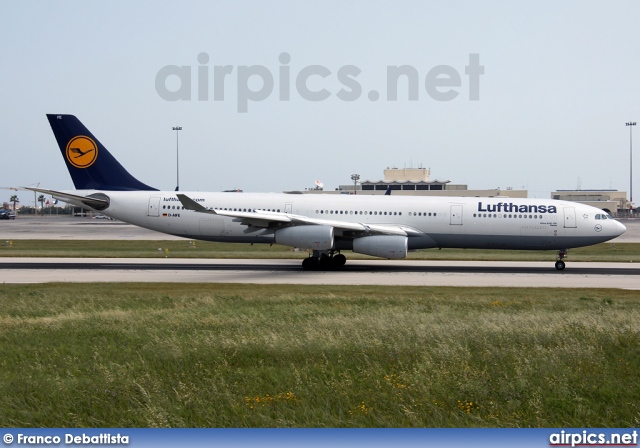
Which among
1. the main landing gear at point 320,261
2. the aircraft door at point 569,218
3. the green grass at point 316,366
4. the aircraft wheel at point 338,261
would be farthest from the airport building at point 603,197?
the green grass at point 316,366

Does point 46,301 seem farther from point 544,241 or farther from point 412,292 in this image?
point 544,241

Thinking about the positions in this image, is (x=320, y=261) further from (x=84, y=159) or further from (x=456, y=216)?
(x=84, y=159)

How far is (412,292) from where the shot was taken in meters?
24.2

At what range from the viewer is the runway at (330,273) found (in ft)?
91.0

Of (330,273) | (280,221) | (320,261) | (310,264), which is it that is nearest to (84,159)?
(280,221)

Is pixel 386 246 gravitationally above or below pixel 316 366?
above

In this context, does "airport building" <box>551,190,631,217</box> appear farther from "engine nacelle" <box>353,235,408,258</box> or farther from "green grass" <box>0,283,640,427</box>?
"green grass" <box>0,283,640,427</box>

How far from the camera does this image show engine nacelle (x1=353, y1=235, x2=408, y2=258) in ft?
101

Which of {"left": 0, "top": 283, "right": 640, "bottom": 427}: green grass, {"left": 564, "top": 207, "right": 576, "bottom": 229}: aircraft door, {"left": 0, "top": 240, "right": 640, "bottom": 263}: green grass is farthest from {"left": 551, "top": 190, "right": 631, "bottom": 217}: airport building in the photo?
{"left": 0, "top": 283, "right": 640, "bottom": 427}: green grass

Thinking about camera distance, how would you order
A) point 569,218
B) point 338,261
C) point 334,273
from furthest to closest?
point 338,261 < point 569,218 < point 334,273

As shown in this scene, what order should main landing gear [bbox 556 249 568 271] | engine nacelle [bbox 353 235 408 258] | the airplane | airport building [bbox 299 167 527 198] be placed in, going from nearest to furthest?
engine nacelle [bbox 353 235 408 258]
main landing gear [bbox 556 249 568 271]
the airplane
airport building [bbox 299 167 527 198]

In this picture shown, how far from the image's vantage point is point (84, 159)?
3619 cm

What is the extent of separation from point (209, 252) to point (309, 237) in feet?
50.7

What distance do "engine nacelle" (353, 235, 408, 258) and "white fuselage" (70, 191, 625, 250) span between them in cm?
188
